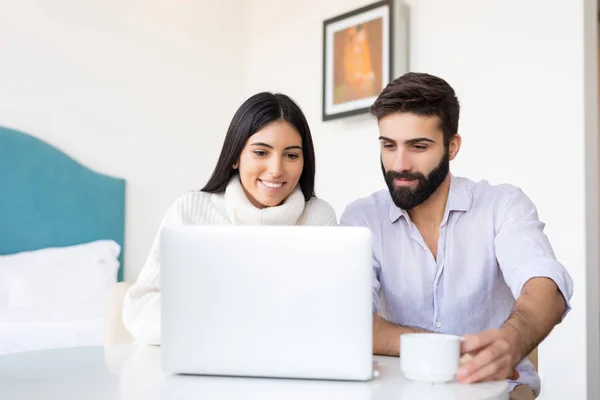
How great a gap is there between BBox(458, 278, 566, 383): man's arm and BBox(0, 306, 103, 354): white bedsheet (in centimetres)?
171

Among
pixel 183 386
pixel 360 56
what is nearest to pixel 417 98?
pixel 183 386

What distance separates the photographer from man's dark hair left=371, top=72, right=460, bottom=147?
1.60 m

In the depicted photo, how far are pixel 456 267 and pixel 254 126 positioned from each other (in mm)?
589

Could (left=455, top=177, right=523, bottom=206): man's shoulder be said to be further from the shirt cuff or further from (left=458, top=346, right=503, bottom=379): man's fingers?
(left=458, top=346, right=503, bottom=379): man's fingers

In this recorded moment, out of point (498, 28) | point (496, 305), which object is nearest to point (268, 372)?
point (496, 305)

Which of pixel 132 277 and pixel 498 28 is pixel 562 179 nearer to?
pixel 498 28

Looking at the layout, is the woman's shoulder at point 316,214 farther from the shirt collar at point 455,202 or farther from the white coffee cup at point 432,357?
the white coffee cup at point 432,357

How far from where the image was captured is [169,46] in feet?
12.3

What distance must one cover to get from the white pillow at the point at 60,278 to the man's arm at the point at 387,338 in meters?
1.77

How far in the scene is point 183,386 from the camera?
3.01 feet

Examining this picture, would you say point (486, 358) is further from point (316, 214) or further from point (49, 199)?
point (49, 199)

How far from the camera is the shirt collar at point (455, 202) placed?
161 cm

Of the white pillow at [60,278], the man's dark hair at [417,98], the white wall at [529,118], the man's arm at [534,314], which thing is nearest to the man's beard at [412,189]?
the man's dark hair at [417,98]

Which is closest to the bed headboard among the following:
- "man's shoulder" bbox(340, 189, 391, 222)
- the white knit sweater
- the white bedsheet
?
the white bedsheet
